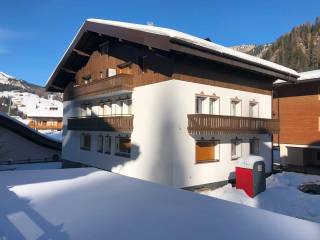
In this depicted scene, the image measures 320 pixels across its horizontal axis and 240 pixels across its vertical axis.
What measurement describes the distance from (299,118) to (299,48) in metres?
84.3

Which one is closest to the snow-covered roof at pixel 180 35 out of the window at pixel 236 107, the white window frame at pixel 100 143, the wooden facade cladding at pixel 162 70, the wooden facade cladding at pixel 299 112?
the wooden facade cladding at pixel 162 70

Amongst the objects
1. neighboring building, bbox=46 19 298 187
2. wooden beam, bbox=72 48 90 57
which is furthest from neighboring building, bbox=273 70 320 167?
wooden beam, bbox=72 48 90 57

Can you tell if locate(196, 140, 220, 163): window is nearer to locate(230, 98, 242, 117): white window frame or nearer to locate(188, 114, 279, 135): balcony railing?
locate(188, 114, 279, 135): balcony railing

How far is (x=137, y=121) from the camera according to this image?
1783cm

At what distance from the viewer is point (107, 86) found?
19.4m

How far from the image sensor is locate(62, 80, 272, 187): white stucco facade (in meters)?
15.5

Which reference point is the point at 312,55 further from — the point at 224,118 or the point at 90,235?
the point at 90,235

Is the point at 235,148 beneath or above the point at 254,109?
beneath

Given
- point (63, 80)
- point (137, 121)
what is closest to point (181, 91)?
point (137, 121)

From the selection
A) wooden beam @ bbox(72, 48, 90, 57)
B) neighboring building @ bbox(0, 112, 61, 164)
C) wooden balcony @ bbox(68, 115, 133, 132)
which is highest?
wooden beam @ bbox(72, 48, 90, 57)

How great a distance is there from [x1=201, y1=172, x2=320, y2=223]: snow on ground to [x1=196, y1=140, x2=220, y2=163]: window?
1.73 meters

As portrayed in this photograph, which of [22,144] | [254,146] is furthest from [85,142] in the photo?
[254,146]

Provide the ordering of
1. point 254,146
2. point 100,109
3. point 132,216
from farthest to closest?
point 100,109
point 254,146
point 132,216

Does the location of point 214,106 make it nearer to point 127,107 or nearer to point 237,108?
point 237,108
